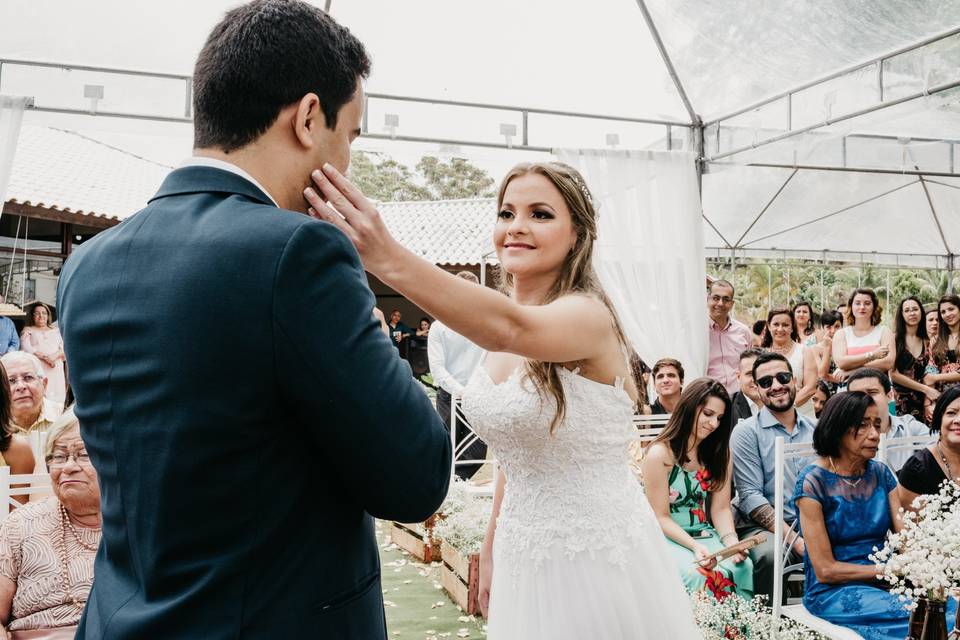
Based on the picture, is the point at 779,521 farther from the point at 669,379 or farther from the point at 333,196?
the point at 333,196

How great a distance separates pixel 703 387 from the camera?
4590 millimetres

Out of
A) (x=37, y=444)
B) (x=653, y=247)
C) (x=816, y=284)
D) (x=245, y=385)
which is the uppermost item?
→ (x=816, y=284)

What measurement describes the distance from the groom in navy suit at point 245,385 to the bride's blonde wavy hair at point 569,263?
123 cm

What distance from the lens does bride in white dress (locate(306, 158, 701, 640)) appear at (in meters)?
2.25

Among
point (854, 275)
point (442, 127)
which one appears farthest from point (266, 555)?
point (854, 275)

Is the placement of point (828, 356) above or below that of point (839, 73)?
below

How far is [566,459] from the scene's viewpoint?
2.39 m

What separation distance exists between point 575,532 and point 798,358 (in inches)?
208

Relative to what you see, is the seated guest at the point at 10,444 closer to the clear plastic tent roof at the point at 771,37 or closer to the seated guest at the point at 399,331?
the clear plastic tent roof at the point at 771,37

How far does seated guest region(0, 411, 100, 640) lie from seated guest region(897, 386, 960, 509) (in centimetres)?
377

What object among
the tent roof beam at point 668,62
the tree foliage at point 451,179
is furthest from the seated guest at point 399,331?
the tree foliage at point 451,179

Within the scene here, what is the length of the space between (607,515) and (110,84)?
5817mm

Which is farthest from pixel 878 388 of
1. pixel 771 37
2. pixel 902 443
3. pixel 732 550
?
pixel 771 37

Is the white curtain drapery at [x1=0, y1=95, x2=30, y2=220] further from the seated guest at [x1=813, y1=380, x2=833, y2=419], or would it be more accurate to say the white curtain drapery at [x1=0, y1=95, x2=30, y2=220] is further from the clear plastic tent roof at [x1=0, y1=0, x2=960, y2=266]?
the seated guest at [x1=813, y1=380, x2=833, y2=419]
